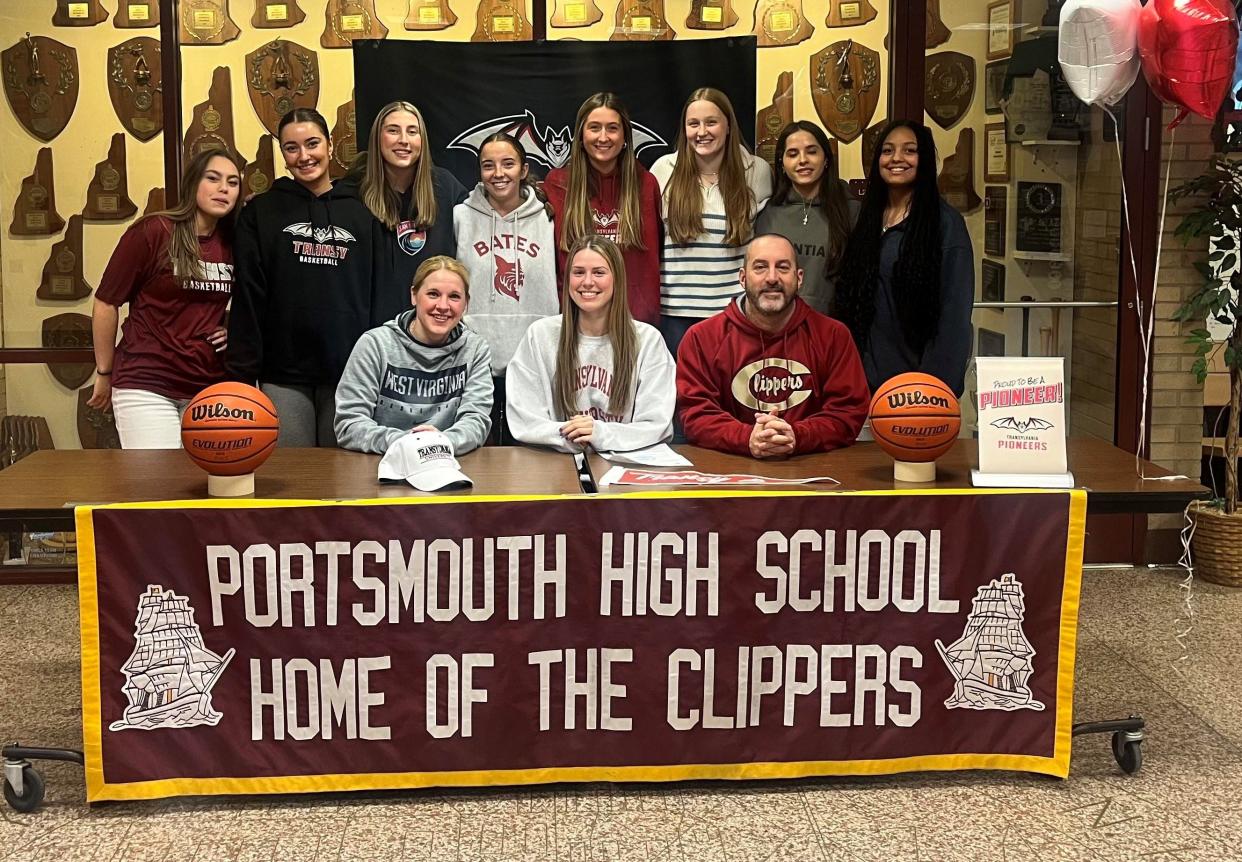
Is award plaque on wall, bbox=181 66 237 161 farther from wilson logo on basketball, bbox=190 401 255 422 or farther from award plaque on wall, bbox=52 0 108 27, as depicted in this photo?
wilson logo on basketball, bbox=190 401 255 422

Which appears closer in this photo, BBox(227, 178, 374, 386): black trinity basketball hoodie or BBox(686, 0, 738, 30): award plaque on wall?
BBox(227, 178, 374, 386): black trinity basketball hoodie

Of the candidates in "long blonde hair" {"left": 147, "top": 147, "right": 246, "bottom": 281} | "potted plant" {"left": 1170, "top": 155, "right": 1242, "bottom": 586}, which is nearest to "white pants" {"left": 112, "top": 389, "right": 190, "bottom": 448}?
"long blonde hair" {"left": 147, "top": 147, "right": 246, "bottom": 281}

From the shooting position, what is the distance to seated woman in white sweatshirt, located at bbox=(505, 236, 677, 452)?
4172 millimetres

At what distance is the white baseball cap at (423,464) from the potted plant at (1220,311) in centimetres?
315

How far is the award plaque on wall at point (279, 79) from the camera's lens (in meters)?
5.16

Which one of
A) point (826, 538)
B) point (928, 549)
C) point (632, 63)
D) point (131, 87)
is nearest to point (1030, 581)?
point (928, 549)

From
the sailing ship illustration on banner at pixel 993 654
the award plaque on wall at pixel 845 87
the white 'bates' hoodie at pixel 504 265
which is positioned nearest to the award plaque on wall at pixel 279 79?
the white 'bates' hoodie at pixel 504 265

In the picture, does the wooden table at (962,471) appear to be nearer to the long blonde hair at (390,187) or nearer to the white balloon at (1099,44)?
the white balloon at (1099,44)

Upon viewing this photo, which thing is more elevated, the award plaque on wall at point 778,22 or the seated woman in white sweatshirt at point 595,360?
the award plaque on wall at point 778,22

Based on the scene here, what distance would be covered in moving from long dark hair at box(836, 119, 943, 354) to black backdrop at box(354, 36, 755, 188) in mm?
528

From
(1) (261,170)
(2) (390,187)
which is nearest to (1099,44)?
(2) (390,187)

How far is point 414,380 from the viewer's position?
4.14m

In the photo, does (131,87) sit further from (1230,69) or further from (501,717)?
(1230,69)

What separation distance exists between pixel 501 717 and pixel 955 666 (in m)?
1.05
